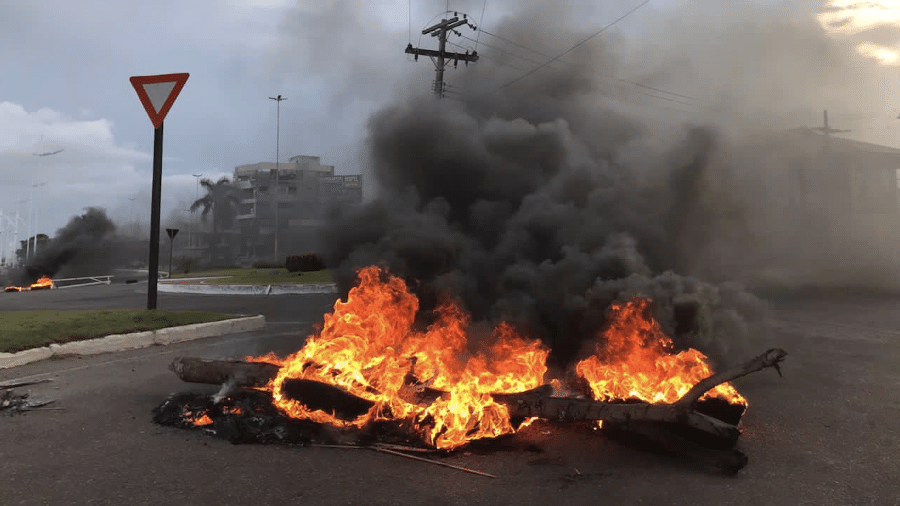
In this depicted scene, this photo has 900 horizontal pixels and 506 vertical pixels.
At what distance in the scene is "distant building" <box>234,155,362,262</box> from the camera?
653 inches

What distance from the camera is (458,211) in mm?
7047

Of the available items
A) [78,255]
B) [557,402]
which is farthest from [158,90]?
[78,255]

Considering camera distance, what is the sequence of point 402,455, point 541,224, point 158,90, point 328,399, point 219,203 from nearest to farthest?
1. point 402,455
2. point 328,399
3. point 541,224
4. point 158,90
5. point 219,203

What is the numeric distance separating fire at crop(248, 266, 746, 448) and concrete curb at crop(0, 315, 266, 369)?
4.47 metres

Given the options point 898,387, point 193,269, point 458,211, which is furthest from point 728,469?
point 193,269

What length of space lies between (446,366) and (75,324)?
7085 millimetres

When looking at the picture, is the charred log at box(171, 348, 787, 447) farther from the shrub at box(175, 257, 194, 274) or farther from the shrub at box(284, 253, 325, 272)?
the shrub at box(175, 257, 194, 274)

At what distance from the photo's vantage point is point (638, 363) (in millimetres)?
4781

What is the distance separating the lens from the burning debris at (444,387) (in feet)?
13.3

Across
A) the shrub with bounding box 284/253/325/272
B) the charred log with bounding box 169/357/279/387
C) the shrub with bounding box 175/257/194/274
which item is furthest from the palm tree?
the charred log with bounding box 169/357/279/387

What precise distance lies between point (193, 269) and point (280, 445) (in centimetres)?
4671

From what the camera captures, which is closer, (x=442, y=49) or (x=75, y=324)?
(x=75, y=324)

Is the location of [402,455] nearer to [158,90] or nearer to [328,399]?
[328,399]

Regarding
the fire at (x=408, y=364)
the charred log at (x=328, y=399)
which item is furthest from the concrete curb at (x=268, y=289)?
the charred log at (x=328, y=399)
